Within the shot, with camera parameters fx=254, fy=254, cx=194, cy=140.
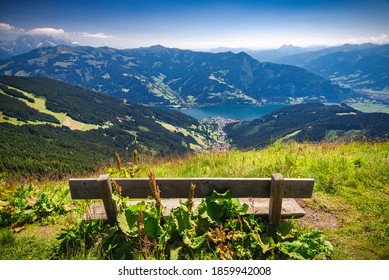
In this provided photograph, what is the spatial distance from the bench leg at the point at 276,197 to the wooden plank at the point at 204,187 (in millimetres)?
103

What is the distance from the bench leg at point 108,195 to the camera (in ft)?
11.1

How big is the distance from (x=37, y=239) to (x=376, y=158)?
765 centimetres

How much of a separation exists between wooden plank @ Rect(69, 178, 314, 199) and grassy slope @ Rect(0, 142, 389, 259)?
1.09 meters

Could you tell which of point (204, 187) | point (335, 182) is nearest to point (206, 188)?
point (204, 187)

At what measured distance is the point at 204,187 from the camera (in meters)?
3.49

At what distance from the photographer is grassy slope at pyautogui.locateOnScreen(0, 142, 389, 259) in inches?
151

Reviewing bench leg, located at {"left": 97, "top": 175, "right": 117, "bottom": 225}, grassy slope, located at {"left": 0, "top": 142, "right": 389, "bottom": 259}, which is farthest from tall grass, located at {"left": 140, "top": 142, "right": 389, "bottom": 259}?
bench leg, located at {"left": 97, "top": 175, "right": 117, "bottom": 225}

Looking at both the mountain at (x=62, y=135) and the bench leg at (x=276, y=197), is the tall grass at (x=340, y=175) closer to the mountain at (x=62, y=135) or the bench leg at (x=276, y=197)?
the bench leg at (x=276, y=197)

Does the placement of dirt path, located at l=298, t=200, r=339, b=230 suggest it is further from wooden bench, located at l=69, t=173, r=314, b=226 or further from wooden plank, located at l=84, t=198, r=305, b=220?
wooden bench, located at l=69, t=173, r=314, b=226

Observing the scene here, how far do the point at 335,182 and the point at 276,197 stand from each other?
115 inches

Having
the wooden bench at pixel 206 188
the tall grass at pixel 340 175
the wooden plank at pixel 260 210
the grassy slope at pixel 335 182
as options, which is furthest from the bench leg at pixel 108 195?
the tall grass at pixel 340 175

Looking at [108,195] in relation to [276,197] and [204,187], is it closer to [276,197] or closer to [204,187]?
[204,187]
